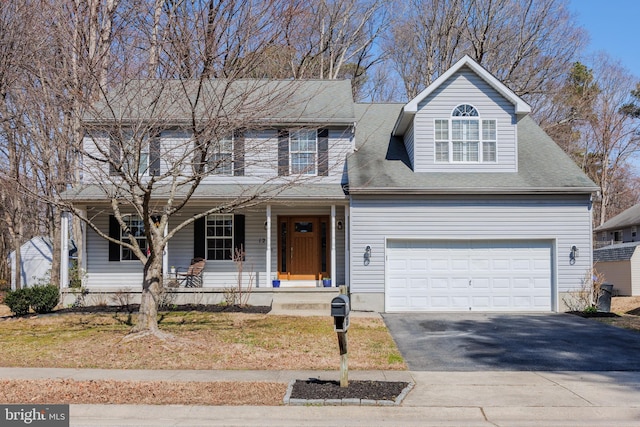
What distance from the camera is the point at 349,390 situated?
803cm

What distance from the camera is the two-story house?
16.7 meters

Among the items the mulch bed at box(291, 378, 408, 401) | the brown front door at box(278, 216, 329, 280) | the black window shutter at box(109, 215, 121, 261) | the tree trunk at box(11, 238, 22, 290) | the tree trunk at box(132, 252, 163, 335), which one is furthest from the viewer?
the tree trunk at box(11, 238, 22, 290)

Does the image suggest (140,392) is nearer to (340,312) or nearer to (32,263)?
(340,312)

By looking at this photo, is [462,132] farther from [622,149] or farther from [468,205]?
[622,149]

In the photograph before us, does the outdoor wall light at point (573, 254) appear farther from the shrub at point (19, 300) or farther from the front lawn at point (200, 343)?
the shrub at point (19, 300)

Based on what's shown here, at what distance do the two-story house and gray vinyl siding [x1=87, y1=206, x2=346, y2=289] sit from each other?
0.03 meters

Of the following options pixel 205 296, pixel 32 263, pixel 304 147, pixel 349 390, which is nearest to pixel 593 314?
pixel 304 147

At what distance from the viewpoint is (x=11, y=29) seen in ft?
59.2

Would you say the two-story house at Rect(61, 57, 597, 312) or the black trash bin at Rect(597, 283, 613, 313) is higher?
the two-story house at Rect(61, 57, 597, 312)

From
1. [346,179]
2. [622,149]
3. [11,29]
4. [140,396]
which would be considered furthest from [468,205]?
[622,149]

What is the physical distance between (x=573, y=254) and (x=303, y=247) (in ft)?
27.0

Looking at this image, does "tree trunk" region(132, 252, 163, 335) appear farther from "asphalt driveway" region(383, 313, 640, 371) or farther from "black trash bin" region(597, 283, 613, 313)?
"black trash bin" region(597, 283, 613, 313)

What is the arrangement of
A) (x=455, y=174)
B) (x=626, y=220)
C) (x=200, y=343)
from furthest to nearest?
(x=626, y=220)
(x=455, y=174)
(x=200, y=343)

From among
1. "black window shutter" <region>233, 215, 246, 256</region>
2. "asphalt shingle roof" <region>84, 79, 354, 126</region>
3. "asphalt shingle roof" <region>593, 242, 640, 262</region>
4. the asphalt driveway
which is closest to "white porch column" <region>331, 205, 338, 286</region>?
the asphalt driveway
